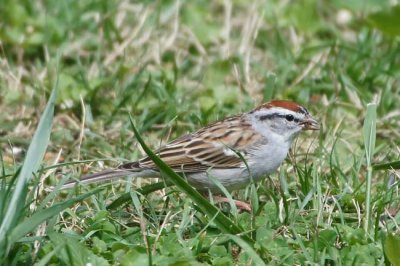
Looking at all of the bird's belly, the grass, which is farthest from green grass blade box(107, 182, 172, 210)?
the bird's belly

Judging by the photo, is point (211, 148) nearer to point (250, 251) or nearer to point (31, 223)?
point (250, 251)

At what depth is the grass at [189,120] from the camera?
3721mm

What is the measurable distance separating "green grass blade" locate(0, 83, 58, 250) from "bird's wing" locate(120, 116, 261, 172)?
87 cm

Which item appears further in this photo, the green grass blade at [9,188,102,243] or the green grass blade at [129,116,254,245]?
the green grass blade at [129,116,254,245]

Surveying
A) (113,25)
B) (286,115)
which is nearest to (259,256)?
(286,115)

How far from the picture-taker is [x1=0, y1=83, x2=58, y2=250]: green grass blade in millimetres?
3375

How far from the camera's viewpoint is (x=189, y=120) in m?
5.48

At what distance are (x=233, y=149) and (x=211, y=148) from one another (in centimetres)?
26

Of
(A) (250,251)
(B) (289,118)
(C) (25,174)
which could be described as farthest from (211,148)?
(C) (25,174)

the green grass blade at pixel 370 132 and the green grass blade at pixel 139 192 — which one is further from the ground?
the green grass blade at pixel 370 132

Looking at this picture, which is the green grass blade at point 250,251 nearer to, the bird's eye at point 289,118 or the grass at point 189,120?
the grass at point 189,120

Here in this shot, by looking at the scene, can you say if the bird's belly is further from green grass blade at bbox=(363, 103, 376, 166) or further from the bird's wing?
green grass blade at bbox=(363, 103, 376, 166)

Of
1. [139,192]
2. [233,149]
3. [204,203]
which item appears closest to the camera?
[204,203]

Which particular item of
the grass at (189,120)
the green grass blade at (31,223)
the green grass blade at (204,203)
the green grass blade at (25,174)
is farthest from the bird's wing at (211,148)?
the green grass blade at (31,223)
